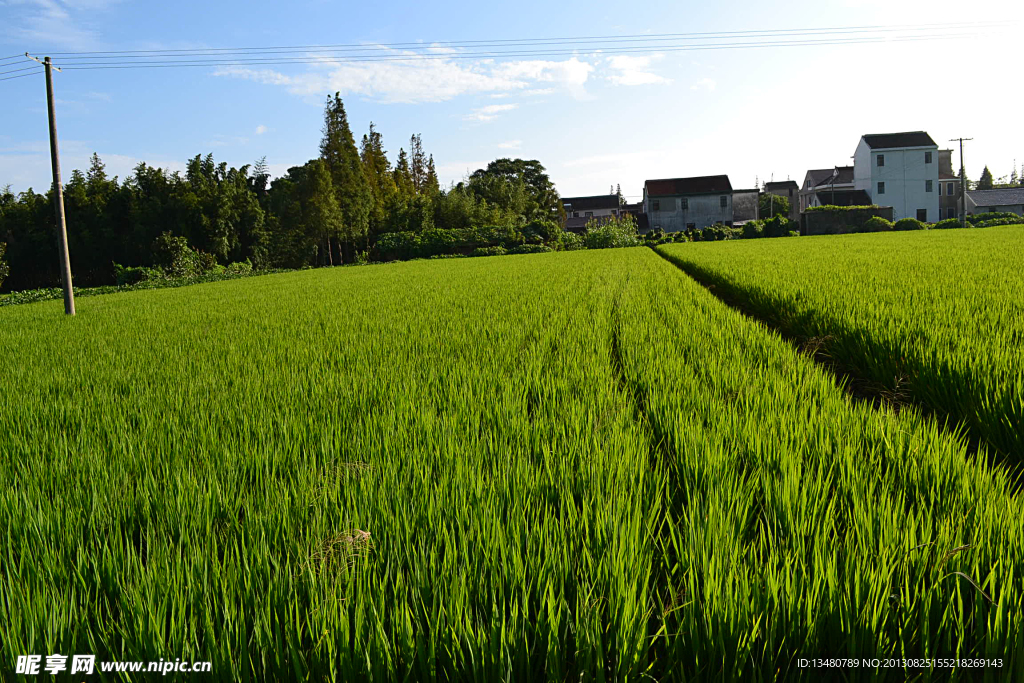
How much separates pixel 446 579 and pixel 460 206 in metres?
43.2

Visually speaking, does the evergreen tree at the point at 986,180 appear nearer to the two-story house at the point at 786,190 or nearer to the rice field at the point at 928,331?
the two-story house at the point at 786,190

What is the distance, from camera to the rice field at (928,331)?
274cm

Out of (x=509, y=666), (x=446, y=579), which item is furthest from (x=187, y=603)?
(x=509, y=666)

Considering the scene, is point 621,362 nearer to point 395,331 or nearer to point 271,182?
point 395,331

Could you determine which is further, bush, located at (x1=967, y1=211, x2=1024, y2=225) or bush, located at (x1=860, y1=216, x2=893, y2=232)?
bush, located at (x1=967, y1=211, x2=1024, y2=225)

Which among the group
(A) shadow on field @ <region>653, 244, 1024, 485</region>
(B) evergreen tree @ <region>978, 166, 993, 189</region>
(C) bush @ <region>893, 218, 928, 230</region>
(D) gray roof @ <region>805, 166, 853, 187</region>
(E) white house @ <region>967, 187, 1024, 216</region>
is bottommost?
(A) shadow on field @ <region>653, 244, 1024, 485</region>

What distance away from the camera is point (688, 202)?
5184cm

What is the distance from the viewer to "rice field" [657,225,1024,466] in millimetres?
2738

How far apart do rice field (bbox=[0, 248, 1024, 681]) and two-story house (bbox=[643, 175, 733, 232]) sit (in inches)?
1999

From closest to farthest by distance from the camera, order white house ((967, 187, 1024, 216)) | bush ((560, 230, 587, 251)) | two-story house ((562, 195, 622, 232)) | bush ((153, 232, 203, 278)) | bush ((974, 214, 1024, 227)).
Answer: bush ((153, 232, 203, 278)), bush ((974, 214, 1024, 227)), bush ((560, 230, 587, 251)), white house ((967, 187, 1024, 216)), two-story house ((562, 195, 622, 232))

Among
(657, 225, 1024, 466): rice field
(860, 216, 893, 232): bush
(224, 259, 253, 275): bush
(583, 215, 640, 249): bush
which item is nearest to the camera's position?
(657, 225, 1024, 466): rice field

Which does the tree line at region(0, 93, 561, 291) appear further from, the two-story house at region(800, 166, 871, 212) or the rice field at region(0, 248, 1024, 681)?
the rice field at region(0, 248, 1024, 681)

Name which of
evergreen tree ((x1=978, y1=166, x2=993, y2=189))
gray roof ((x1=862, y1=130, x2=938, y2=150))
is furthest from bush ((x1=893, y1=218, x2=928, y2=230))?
evergreen tree ((x1=978, y1=166, x2=993, y2=189))

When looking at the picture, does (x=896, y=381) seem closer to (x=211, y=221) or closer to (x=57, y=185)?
(x=57, y=185)
